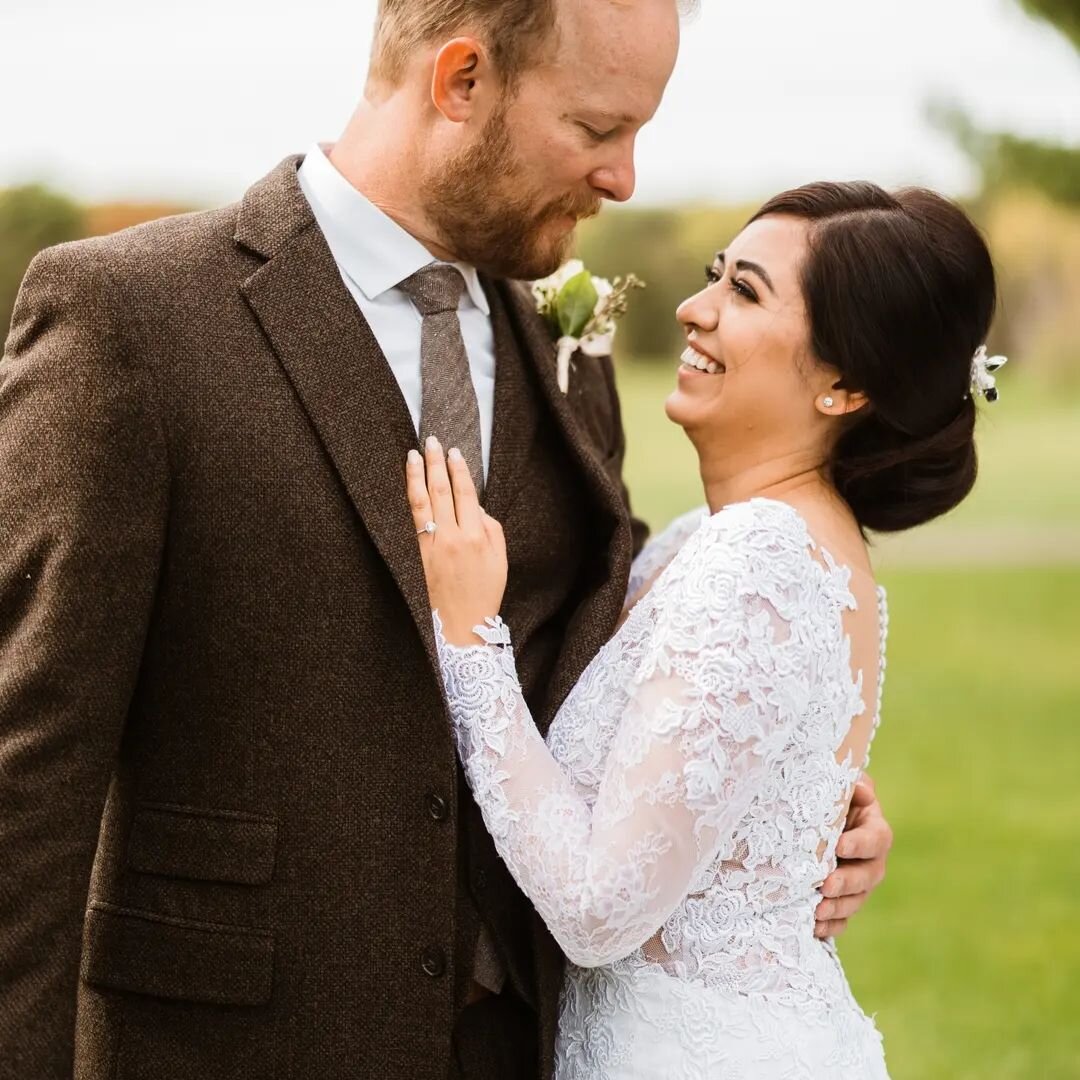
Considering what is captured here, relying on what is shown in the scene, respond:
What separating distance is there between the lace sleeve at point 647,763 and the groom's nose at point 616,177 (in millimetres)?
670

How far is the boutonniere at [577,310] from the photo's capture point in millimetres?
2777

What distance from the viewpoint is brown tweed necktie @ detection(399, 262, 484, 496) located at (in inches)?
96.7

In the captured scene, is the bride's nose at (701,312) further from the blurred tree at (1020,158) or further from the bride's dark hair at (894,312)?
the blurred tree at (1020,158)

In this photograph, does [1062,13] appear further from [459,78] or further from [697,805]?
[697,805]

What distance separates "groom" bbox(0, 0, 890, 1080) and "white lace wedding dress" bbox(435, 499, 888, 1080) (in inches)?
3.7

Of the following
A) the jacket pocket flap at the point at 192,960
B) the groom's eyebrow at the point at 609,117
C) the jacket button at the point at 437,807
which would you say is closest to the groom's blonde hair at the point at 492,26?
the groom's eyebrow at the point at 609,117

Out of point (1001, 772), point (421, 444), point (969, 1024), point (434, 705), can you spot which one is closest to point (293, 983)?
point (434, 705)

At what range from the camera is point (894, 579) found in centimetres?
1620

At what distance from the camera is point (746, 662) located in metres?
2.29

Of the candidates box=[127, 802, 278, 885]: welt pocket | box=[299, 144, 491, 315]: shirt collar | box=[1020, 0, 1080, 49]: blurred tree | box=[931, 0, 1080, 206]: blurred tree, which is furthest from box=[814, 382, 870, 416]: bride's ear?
box=[931, 0, 1080, 206]: blurred tree

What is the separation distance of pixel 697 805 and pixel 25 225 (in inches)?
641

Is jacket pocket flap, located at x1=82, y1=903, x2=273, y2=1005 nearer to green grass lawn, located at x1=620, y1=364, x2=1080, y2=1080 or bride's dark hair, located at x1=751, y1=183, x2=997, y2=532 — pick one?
bride's dark hair, located at x1=751, y1=183, x2=997, y2=532

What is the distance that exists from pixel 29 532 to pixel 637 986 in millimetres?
1179

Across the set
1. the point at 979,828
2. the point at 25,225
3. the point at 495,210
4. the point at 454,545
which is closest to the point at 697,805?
the point at 454,545
